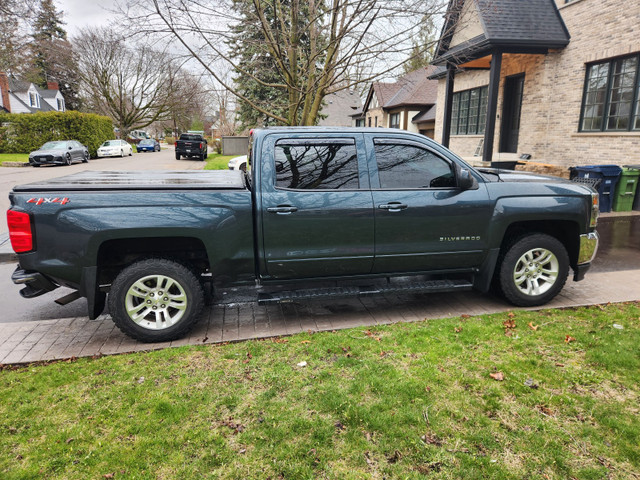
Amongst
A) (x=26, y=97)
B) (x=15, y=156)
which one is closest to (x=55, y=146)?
(x=15, y=156)

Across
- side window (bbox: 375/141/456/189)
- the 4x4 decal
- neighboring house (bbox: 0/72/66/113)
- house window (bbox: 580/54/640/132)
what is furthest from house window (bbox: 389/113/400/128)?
neighboring house (bbox: 0/72/66/113)

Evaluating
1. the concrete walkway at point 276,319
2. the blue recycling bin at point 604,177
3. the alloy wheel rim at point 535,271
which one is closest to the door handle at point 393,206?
the concrete walkway at point 276,319

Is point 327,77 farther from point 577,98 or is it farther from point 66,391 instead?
point 66,391

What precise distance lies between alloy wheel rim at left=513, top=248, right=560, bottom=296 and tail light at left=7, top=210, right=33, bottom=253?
4.71 meters

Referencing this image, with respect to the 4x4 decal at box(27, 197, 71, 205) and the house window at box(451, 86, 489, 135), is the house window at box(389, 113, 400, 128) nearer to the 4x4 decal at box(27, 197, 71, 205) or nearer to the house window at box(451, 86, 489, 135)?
the house window at box(451, 86, 489, 135)

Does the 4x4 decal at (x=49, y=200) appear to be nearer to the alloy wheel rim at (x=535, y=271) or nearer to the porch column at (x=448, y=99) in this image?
the alloy wheel rim at (x=535, y=271)

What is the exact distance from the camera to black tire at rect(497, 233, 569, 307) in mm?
4793

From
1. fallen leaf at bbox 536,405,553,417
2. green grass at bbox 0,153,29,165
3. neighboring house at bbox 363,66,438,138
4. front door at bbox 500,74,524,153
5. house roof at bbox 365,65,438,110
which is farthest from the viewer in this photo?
house roof at bbox 365,65,438,110

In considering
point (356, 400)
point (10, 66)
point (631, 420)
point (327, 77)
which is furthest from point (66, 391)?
point (10, 66)

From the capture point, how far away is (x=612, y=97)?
11.5 metres

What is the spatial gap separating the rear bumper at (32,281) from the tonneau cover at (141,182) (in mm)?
735

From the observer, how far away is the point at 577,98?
41.2ft

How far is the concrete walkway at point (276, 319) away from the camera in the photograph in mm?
4148

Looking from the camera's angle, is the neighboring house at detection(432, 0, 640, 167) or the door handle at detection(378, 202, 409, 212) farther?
the neighboring house at detection(432, 0, 640, 167)
